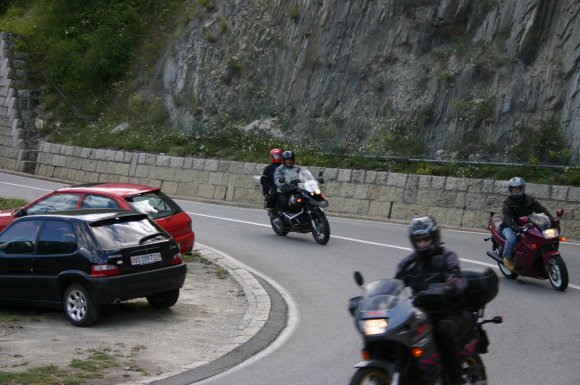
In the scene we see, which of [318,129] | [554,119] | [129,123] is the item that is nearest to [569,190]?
[554,119]

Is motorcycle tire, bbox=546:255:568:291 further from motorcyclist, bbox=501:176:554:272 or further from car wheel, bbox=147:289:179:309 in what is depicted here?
car wheel, bbox=147:289:179:309

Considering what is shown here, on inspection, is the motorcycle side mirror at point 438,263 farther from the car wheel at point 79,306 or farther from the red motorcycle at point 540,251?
the red motorcycle at point 540,251

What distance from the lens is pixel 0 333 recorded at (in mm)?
10508

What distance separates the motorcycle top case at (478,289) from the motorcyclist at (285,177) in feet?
37.7

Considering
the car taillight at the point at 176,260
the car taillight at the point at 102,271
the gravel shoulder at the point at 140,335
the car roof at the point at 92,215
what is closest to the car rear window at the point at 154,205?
the gravel shoulder at the point at 140,335

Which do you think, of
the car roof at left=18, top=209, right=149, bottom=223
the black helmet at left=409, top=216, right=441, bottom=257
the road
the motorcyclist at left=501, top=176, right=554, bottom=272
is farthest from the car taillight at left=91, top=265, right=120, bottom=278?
the motorcyclist at left=501, top=176, right=554, bottom=272

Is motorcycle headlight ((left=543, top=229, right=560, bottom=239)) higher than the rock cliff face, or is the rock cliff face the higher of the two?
the rock cliff face

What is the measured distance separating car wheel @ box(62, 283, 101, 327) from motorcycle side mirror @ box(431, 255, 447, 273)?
5424 millimetres

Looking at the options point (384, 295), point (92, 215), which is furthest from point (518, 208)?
point (384, 295)

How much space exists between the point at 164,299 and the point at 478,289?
593 centimetres

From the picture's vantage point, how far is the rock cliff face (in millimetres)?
23438

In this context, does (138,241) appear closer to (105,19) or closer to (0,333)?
(0,333)

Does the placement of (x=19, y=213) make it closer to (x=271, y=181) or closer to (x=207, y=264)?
(x=207, y=264)

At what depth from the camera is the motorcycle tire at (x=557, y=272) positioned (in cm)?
1287
